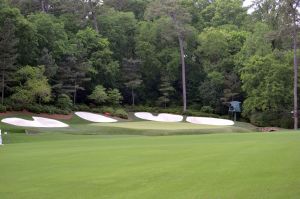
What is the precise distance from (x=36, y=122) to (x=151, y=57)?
27.1 m

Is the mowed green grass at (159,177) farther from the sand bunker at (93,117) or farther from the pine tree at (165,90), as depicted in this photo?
the pine tree at (165,90)

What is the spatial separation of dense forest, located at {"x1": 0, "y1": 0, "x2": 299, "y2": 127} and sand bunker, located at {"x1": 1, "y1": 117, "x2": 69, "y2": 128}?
297cm

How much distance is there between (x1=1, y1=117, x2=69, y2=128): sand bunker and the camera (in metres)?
32.2

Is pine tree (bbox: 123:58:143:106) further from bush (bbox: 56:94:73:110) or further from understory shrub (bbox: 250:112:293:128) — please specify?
understory shrub (bbox: 250:112:293:128)

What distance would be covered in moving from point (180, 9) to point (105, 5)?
44.2ft

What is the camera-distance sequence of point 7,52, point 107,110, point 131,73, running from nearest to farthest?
point 7,52 < point 107,110 < point 131,73

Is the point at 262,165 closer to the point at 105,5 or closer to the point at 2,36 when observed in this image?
the point at 2,36

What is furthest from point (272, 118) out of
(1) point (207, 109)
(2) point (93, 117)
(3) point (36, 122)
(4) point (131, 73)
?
(3) point (36, 122)

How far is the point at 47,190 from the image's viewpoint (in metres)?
7.60

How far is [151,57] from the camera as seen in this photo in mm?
57438

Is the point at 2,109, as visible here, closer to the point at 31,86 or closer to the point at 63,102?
the point at 31,86

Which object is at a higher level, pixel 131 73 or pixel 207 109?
pixel 131 73

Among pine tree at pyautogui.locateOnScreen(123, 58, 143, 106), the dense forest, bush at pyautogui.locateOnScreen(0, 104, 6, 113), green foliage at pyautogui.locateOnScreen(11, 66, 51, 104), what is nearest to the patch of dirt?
bush at pyautogui.locateOnScreen(0, 104, 6, 113)

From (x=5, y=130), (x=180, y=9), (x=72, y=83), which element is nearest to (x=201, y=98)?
(x=180, y=9)
